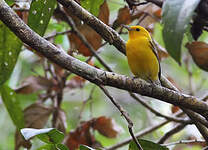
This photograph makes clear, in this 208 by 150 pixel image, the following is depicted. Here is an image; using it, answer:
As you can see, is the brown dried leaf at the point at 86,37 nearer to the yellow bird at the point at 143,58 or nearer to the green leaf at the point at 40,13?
the yellow bird at the point at 143,58

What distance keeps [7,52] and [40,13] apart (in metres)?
0.39

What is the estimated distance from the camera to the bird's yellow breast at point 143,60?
2.49m

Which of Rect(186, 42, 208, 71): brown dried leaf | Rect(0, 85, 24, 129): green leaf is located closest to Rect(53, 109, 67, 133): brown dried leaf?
Rect(0, 85, 24, 129): green leaf

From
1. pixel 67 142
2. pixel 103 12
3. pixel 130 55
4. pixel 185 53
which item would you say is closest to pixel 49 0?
pixel 103 12

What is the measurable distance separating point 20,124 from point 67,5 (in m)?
1.24

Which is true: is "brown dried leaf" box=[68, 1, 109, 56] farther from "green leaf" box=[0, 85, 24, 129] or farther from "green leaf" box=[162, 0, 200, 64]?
"green leaf" box=[162, 0, 200, 64]

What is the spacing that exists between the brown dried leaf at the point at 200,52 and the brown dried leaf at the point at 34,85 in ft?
4.43

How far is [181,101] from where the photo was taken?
5.18ft

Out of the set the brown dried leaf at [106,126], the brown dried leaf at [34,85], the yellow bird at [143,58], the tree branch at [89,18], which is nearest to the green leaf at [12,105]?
the brown dried leaf at [34,85]

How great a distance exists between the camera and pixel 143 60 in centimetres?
252

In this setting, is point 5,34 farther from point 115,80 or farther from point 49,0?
point 115,80

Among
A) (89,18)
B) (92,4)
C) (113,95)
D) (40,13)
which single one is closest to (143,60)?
(92,4)

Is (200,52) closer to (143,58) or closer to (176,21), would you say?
(143,58)

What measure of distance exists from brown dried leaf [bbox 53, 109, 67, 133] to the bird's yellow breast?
75 cm
